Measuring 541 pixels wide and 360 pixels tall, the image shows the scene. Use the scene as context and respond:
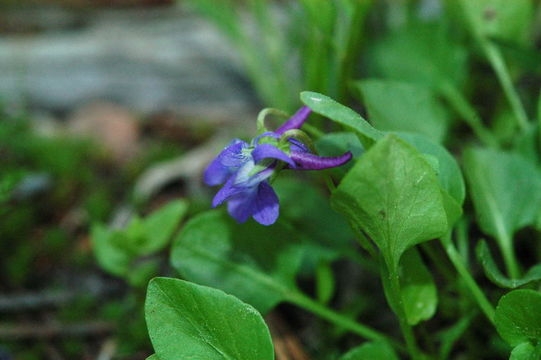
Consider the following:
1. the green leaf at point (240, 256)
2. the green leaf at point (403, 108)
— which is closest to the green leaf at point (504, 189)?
the green leaf at point (403, 108)

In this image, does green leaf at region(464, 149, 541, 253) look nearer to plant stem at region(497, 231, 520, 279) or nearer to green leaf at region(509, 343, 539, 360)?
plant stem at region(497, 231, 520, 279)

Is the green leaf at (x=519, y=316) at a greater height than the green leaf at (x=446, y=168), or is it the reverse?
the green leaf at (x=446, y=168)

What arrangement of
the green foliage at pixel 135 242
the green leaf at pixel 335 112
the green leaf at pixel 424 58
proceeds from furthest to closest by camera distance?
the green leaf at pixel 424 58 → the green foliage at pixel 135 242 → the green leaf at pixel 335 112

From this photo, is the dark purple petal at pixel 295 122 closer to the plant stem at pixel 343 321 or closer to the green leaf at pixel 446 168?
the green leaf at pixel 446 168

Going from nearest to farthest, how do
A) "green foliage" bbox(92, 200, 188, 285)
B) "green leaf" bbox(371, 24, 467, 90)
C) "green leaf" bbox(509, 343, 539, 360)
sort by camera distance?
"green leaf" bbox(509, 343, 539, 360) < "green foliage" bbox(92, 200, 188, 285) < "green leaf" bbox(371, 24, 467, 90)

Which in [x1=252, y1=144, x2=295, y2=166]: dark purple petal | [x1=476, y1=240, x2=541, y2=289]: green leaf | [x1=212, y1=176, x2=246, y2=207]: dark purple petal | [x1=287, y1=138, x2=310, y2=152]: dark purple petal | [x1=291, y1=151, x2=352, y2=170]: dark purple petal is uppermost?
[x1=252, y1=144, x2=295, y2=166]: dark purple petal

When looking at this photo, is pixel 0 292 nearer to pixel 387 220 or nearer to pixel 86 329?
pixel 86 329

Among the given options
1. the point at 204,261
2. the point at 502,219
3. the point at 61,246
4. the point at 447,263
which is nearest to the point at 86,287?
Result: the point at 61,246

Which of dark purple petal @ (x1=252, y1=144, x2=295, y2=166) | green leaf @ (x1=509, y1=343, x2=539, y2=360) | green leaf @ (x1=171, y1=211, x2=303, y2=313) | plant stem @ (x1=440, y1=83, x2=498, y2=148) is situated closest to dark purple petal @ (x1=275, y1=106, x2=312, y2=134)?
dark purple petal @ (x1=252, y1=144, x2=295, y2=166)

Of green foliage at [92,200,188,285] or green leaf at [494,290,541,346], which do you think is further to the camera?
green foliage at [92,200,188,285]
